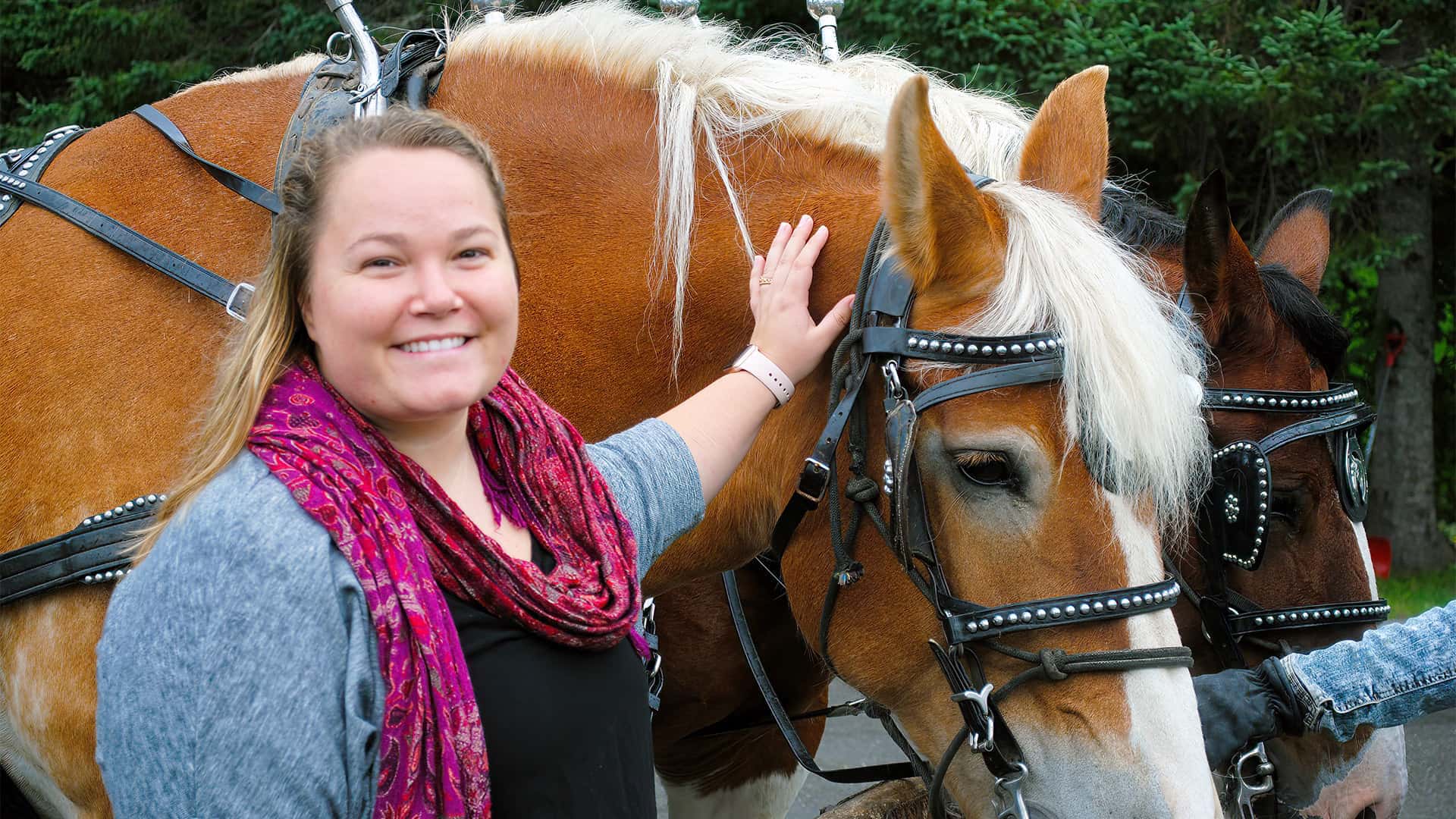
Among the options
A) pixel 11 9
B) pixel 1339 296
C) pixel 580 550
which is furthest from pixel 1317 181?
pixel 11 9

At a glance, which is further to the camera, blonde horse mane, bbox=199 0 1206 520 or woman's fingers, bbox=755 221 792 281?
woman's fingers, bbox=755 221 792 281

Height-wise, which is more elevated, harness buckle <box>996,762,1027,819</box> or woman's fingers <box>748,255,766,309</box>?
woman's fingers <box>748,255,766,309</box>

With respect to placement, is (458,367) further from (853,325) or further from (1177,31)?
(1177,31)

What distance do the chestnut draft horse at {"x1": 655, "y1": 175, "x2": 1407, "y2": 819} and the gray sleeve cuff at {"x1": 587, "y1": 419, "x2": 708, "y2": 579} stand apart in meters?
0.94

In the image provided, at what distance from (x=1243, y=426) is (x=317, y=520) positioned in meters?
2.14

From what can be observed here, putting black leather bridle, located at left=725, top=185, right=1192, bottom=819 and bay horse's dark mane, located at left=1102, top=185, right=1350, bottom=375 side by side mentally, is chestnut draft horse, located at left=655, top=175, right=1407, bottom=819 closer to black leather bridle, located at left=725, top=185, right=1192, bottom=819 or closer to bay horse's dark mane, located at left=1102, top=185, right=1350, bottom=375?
bay horse's dark mane, located at left=1102, top=185, right=1350, bottom=375

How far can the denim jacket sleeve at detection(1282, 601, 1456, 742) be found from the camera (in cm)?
225

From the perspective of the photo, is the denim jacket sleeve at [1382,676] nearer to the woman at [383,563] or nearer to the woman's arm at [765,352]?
the woman's arm at [765,352]

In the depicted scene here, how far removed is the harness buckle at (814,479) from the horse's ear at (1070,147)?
0.58 metres

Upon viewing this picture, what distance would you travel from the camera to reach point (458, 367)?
1308 mm

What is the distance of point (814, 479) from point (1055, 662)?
0.44 metres

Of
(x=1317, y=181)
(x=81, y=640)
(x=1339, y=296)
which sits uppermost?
(x=81, y=640)

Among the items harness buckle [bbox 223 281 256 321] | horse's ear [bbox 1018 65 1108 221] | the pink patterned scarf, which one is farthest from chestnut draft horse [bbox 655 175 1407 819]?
the pink patterned scarf

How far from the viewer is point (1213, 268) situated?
2736mm
